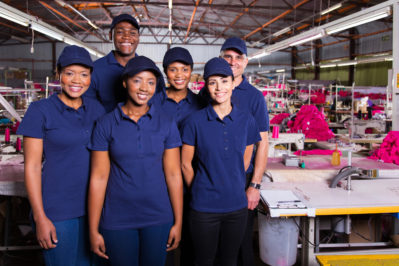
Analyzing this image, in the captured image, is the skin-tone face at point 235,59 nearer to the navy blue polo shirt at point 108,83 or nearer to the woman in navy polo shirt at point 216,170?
the woman in navy polo shirt at point 216,170

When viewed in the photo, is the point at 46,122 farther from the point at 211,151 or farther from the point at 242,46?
the point at 242,46

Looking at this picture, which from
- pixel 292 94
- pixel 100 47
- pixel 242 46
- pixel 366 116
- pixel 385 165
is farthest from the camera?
pixel 100 47

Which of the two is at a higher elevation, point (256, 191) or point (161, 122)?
point (161, 122)

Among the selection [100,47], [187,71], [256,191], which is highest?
[100,47]

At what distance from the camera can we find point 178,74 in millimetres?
1980

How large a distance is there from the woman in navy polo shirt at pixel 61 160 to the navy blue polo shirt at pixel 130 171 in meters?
0.14

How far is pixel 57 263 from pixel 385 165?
3.05 metres

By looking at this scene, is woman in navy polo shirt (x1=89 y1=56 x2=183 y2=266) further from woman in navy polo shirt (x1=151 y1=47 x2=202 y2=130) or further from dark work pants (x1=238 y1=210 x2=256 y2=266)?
dark work pants (x1=238 y1=210 x2=256 y2=266)

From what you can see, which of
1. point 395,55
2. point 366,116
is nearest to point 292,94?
point 366,116

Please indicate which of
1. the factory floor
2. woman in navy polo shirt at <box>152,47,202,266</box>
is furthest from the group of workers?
the factory floor

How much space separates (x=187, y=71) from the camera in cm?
201

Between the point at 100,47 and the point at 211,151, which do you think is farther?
the point at 100,47

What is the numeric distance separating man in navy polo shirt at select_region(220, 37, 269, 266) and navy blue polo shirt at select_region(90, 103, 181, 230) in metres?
0.70

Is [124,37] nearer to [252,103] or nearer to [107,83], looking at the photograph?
[107,83]
